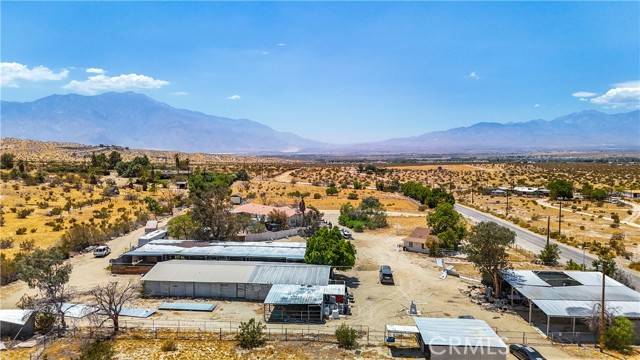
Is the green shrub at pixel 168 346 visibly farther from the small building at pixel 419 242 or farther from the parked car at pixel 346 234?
the parked car at pixel 346 234

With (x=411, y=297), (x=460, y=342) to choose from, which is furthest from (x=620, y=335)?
(x=411, y=297)

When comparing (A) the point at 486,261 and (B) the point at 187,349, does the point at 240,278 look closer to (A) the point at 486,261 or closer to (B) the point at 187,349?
(B) the point at 187,349

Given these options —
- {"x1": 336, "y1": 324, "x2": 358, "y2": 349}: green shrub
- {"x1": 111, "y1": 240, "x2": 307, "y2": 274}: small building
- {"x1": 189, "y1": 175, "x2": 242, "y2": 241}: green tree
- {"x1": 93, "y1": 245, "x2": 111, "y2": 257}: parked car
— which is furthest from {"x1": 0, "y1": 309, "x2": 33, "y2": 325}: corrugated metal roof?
{"x1": 189, "y1": 175, "x2": 242, "y2": 241}: green tree

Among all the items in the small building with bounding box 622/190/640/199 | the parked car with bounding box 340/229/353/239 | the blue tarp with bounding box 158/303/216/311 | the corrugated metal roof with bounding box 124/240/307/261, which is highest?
the small building with bounding box 622/190/640/199

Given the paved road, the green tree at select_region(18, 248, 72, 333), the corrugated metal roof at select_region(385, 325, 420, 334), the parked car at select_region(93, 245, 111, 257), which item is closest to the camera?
the corrugated metal roof at select_region(385, 325, 420, 334)

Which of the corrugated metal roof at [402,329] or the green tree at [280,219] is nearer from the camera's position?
the corrugated metal roof at [402,329]

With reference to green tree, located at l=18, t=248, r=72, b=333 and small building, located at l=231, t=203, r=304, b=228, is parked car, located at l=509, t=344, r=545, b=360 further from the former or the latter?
small building, located at l=231, t=203, r=304, b=228

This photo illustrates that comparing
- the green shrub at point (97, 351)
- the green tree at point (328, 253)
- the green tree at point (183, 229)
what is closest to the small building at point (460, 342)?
the green tree at point (328, 253)
